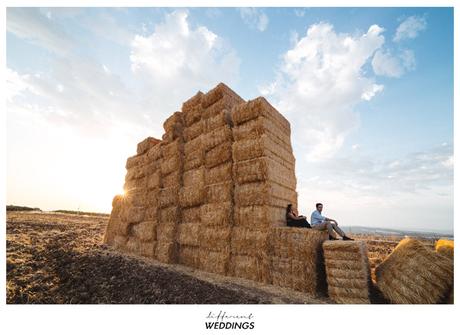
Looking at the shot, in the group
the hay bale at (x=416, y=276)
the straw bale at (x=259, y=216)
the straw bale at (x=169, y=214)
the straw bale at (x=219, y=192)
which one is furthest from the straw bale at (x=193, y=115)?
the hay bale at (x=416, y=276)

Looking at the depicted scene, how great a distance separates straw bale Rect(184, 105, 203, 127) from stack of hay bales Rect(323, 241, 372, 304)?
635 centimetres

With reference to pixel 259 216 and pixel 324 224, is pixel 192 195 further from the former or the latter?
pixel 324 224

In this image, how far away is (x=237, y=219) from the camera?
22.8 ft

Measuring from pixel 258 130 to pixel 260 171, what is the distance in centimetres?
114

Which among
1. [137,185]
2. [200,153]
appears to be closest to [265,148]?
[200,153]

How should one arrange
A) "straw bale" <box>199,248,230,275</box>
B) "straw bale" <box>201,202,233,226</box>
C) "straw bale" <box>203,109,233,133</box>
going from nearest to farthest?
"straw bale" <box>199,248,230,275</box>
"straw bale" <box>201,202,233,226</box>
"straw bale" <box>203,109,233,133</box>

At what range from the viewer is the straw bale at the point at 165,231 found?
887 centimetres

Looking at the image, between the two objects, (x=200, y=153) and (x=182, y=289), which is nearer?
(x=182, y=289)

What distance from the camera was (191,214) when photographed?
28.5 feet

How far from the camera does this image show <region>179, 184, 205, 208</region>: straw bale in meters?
8.23

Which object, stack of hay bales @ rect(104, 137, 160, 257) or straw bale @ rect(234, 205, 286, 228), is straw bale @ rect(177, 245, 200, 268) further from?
straw bale @ rect(234, 205, 286, 228)

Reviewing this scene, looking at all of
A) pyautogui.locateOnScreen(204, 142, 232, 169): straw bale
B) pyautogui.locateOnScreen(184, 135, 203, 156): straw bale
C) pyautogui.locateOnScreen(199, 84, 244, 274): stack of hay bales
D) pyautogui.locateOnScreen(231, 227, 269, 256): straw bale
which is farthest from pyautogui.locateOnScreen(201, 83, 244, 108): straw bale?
pyautogui.locateOnScreen(231, 227, 269, 256): straw bale
